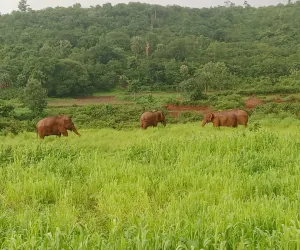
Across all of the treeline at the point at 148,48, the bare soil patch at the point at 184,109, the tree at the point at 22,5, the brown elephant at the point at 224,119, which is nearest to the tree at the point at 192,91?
the treeline at the point at 148,48

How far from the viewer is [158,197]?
4410 millimetres

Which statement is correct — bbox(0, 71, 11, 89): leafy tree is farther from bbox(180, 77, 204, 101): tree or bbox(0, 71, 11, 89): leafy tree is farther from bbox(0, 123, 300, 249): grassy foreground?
bbox(0, 123, 300, 249): grassy foreground

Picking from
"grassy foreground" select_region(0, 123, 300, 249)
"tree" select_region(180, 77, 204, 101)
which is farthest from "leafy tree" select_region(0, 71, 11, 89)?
"grassy foreground" select_region(0, 123, 300, 249)

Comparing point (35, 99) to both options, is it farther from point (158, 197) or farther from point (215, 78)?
point (158, 197)

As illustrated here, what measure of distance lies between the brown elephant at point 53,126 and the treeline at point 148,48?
34634mm

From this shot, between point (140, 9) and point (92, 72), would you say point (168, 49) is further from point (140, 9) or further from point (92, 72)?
point (140, 9)

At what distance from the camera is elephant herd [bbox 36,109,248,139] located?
14430 millimetres

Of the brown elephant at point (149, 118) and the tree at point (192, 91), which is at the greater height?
the brown elephant at point (149, 118)

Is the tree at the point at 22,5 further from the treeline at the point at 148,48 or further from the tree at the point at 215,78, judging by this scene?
the tree at the point at 215,78

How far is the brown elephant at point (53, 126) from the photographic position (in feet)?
47.2

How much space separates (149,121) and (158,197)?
1321 cm

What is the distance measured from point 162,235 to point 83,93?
5495cm

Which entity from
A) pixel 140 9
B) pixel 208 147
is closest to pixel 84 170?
pixel 208 147

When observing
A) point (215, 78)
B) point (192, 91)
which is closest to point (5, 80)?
point (192, 91)
